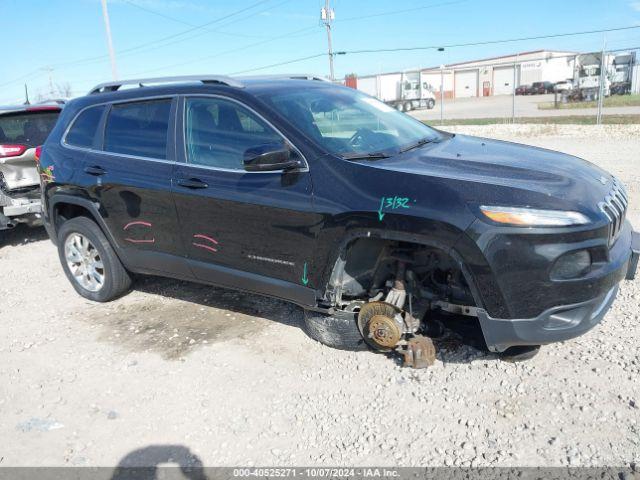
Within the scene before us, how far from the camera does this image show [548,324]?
9.45 feet

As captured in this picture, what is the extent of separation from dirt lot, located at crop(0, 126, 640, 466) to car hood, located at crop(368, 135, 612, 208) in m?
1.15

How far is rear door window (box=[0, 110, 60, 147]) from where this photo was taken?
6969 millimetres

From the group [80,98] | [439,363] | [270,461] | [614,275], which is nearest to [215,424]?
[270,461]

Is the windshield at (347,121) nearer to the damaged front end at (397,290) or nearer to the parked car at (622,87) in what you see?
the damaged front end at (397,290)

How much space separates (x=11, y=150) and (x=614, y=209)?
22.8 ft

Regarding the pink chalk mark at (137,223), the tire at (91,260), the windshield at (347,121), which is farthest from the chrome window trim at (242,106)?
the tire at (91,260)

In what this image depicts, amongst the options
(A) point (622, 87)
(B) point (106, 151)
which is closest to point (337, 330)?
(B) point (106, 151)

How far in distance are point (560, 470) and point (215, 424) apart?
73.6 inches

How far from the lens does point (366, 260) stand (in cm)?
346

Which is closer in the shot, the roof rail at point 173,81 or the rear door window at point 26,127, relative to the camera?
the roof rail at point 173,81

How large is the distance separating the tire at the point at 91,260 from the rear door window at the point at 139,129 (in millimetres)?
836

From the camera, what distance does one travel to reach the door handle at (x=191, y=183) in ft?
12.5

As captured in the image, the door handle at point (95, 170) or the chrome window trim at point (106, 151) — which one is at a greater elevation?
the chrome window trim at point (106, 151)

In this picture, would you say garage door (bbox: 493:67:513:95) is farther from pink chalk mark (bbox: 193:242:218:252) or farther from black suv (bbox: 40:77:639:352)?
pink chalk mark (bbox: 193:242:218:252)
